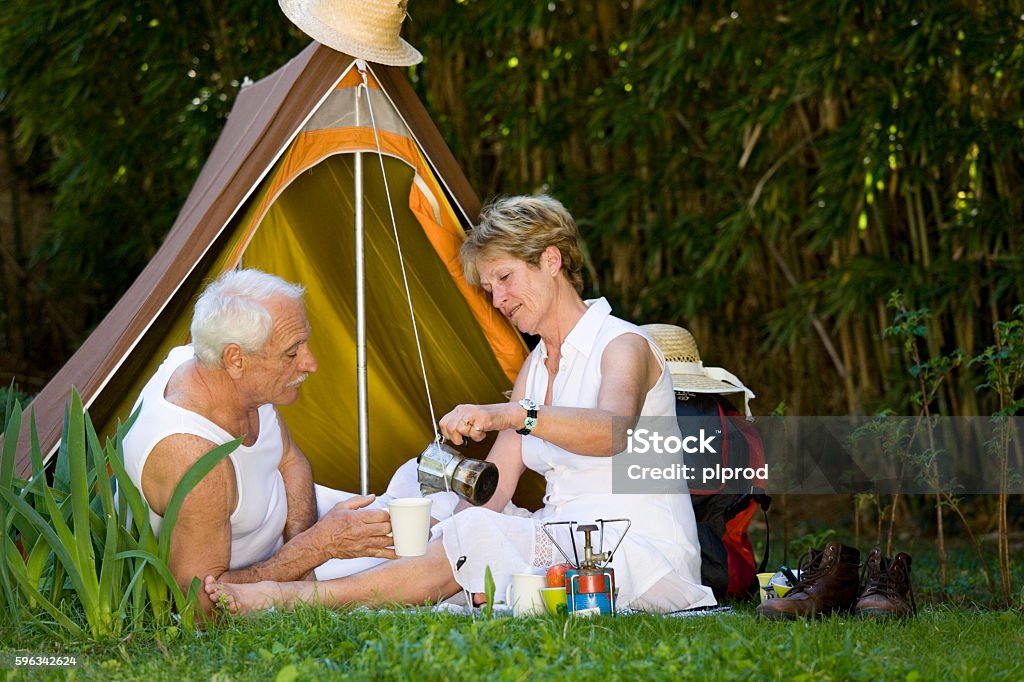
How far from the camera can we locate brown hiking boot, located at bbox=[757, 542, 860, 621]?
9.21ft

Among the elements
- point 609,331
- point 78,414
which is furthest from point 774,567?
point 78,414

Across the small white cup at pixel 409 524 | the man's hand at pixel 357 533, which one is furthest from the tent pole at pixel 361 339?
the small white cup at pixel 409 524

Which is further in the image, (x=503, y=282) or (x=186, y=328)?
(x=186, y=328)

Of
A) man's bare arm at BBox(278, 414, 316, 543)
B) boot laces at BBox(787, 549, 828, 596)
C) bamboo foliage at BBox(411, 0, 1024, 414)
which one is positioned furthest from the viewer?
bamboo foliage at BBox(411, 0, 1024, 414)

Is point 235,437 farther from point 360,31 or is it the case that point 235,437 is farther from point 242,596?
point 360,31

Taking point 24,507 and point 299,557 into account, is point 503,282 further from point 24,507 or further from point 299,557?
point 24,507

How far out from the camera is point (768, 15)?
501 cm

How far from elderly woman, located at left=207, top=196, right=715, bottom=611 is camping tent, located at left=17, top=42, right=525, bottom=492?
1.35ft

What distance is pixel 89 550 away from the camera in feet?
8.29

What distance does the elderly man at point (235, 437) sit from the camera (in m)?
2.67

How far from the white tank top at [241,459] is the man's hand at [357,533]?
163mm

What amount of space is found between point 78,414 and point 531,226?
1.23 metres

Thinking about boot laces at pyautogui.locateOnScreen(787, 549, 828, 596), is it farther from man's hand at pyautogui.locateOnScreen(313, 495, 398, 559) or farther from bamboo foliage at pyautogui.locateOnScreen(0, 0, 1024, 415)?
bamboo foliage at pyautogui.locateOnScreen(0, 0, 1024, 415)

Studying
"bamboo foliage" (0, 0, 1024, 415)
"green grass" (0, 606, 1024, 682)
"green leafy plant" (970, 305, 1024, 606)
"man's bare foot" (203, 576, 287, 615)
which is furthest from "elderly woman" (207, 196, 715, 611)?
"bamboo foliage" (0, 0, 1024, 415)
